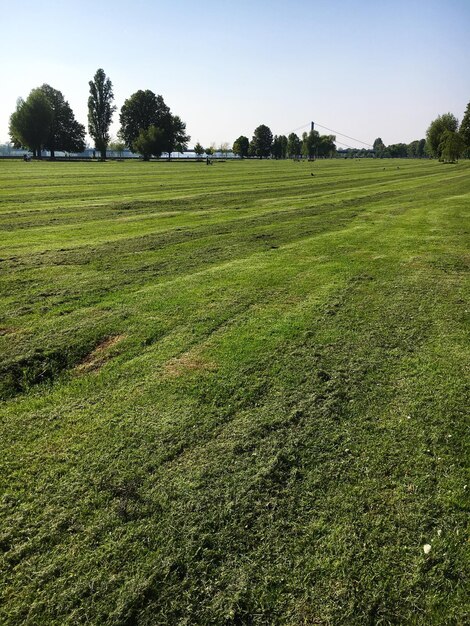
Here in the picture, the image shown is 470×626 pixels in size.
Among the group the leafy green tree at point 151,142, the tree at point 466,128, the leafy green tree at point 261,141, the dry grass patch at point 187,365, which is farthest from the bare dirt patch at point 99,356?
the leafy green tree at point 261,141

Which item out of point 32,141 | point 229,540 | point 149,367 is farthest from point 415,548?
point 32,141

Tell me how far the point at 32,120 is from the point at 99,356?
91.7 m

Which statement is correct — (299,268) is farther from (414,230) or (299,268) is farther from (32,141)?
(32,141)

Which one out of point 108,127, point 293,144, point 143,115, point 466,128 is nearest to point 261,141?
point 293,144

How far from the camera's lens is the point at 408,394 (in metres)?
4.47

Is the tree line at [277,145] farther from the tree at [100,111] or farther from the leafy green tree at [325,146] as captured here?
the tree at [100,111]

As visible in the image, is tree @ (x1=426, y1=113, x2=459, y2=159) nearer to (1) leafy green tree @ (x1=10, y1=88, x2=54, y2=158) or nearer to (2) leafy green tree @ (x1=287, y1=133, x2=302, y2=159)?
(2) leafy green tree @ (x1=287, y1=133, x2=302, y2=159)

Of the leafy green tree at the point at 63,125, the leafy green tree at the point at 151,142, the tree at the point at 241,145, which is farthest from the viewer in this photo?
the tree at the point at 241,145

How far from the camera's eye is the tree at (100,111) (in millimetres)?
92438

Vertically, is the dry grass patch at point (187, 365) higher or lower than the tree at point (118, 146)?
lower

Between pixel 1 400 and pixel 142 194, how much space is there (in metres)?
19.5

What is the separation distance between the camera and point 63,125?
94438mm

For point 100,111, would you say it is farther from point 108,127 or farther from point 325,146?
point 325,146

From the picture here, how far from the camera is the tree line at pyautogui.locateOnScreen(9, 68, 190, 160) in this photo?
7956 centimetres
